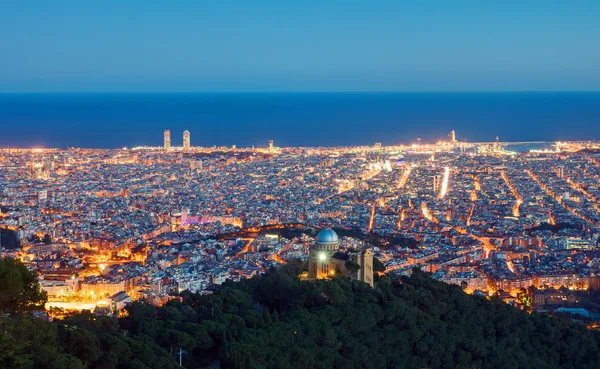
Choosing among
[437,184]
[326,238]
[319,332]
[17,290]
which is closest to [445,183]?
[437,184]

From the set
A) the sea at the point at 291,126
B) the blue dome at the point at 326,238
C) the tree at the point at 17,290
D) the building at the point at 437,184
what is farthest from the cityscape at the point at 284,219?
the sea at the point at 291,126

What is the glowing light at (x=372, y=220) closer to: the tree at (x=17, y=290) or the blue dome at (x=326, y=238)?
the blue dome at (x=326, y=238)

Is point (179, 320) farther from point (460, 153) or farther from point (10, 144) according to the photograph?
point (10, 144)

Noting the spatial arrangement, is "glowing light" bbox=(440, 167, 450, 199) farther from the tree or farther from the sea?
the tree

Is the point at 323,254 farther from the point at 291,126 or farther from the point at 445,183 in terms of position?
the point at 291,126

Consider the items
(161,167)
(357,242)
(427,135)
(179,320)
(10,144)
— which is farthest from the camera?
(427,135)

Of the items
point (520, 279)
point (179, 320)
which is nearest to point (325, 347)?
point (179, 320)
